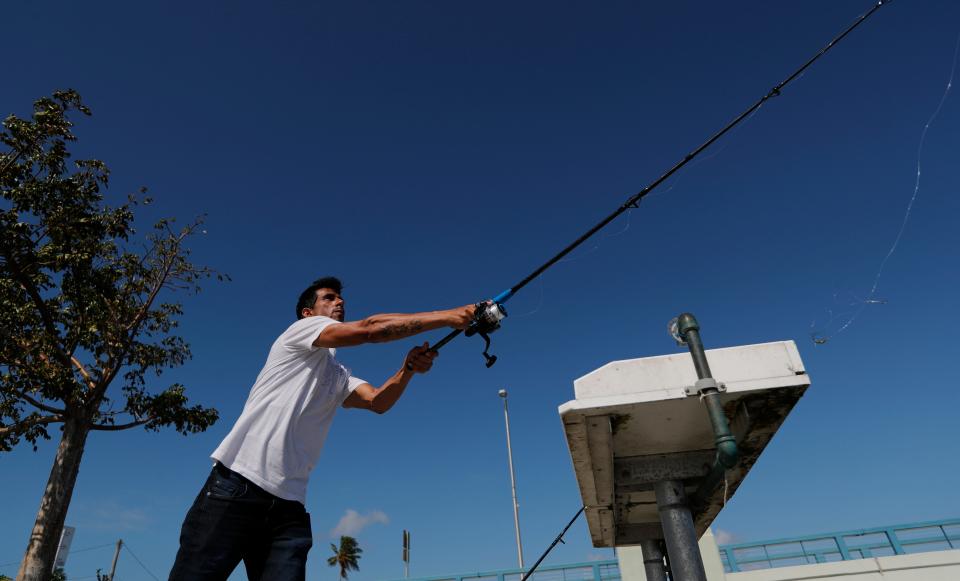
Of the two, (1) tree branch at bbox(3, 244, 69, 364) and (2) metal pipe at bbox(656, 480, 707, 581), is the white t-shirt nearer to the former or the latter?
(2) metal pipe at bbox(656, 480, 707, 581)

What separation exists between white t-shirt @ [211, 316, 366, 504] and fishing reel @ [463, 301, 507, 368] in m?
0.80

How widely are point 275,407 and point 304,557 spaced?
683 millimetres

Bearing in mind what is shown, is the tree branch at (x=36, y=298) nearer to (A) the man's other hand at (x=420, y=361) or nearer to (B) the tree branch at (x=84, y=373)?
(B) the tree branch at (x=84, y=373)

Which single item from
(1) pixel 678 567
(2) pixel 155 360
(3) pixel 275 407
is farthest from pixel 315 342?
(2) pixel 155 360

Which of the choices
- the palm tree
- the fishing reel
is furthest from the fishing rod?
the palm tree

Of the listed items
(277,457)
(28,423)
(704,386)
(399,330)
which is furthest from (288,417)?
(28,423)

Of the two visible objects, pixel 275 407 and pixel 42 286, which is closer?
pixel 275 407

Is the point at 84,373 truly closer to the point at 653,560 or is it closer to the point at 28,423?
the point at 28,423

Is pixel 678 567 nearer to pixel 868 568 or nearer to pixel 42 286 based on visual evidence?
pixel 868 568

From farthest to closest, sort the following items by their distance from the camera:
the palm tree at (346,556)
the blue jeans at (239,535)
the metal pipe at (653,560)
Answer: the palm tree at (346,556) → the metal pipe at (653,560) → the blue jeans at (239,535)

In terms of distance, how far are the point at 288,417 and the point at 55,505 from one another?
47.3 feet

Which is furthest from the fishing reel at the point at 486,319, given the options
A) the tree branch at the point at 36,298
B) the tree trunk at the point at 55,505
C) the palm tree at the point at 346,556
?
the palm tree at the point at 346,556

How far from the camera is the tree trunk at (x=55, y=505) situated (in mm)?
12445

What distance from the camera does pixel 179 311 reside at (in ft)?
52.9
